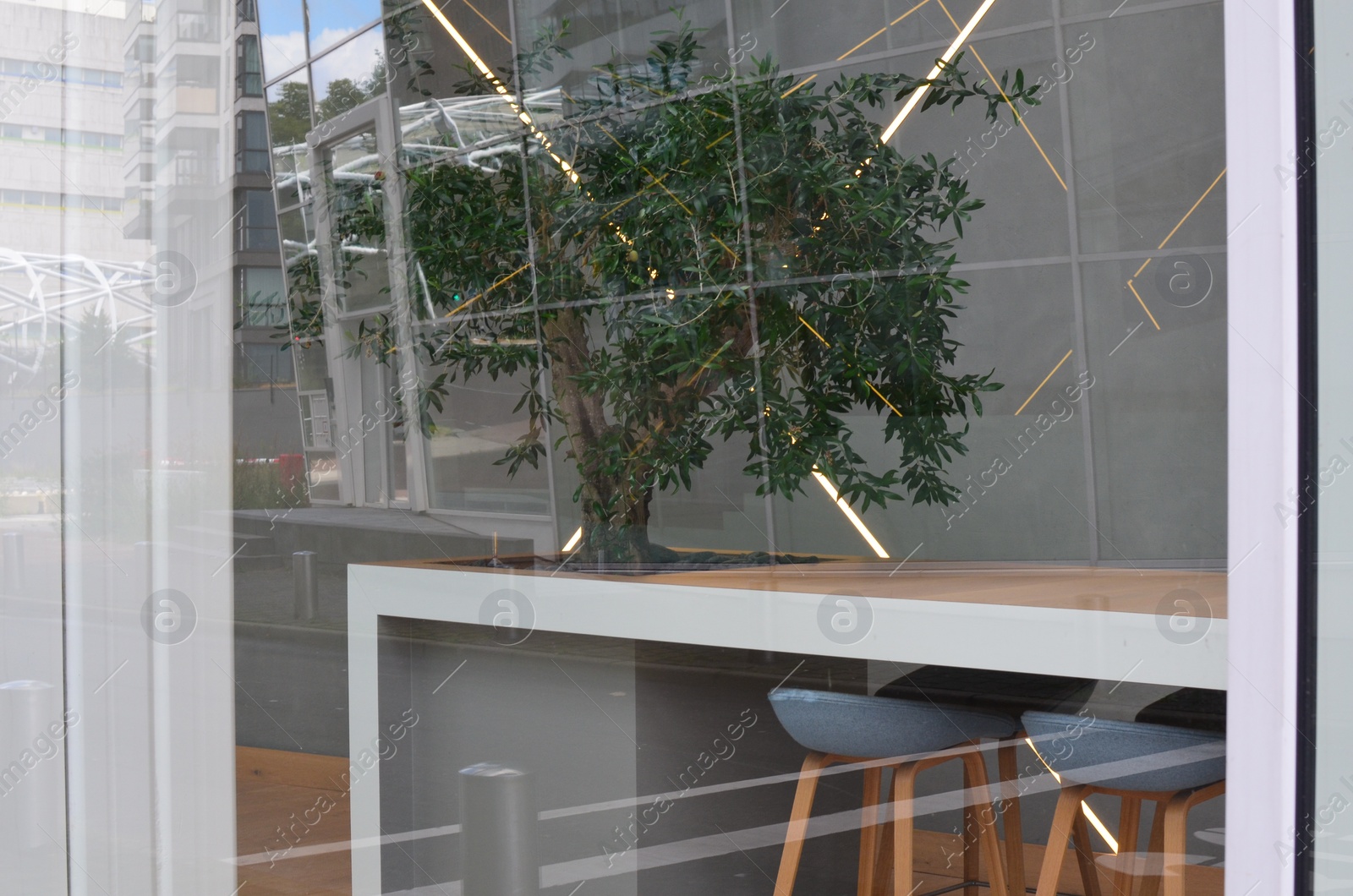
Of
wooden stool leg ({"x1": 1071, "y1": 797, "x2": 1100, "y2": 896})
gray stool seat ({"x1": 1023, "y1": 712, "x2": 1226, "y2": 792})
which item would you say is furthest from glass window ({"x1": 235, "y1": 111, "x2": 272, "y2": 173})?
wooden stool leg ({"x1": 1071, "y1": 797, "x2": 1100, "y2": 896})

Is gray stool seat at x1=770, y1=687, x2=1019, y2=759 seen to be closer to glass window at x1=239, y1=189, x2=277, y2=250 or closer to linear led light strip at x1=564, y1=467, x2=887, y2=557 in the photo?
linear led light strip at x1=564, y1=467, x2=887, y2=557

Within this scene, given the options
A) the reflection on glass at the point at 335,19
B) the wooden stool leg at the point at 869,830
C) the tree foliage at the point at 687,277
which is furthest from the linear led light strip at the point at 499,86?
the wooden stool leg at the point at 869,830

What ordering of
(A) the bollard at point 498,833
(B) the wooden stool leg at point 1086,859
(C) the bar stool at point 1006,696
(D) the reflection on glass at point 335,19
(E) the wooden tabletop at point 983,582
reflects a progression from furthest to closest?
1. (D) the reflection on glass at point 335,19
2. (A) the bollard at point 498,833
3. (B) the wooden stool leg at point 1086,859
4. (C) the bar stool at point 1006,696
5. (E) the wooden tabletop at point 983,582

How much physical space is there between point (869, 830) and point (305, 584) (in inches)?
37.9

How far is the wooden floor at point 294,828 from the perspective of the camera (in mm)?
1388

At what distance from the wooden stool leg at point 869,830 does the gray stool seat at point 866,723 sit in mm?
155

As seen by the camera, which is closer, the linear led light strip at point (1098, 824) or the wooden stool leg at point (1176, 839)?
the wooden stool leg at point (1176, 839)

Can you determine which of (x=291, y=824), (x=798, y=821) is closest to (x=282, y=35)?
(x=291, y=824)

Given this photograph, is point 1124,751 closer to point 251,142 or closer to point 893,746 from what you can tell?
point 893,746

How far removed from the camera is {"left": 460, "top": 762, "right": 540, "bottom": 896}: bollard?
1579 mm

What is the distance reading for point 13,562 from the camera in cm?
117

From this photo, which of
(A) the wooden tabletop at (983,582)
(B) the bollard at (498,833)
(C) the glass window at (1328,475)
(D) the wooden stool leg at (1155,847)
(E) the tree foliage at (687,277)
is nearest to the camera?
(C) the glass window at (1328,475)

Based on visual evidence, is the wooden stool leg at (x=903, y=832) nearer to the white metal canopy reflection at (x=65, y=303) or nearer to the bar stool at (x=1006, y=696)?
the bar stool at (x=1006, y=696)

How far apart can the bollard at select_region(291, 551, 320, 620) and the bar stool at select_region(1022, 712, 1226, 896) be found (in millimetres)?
1060
